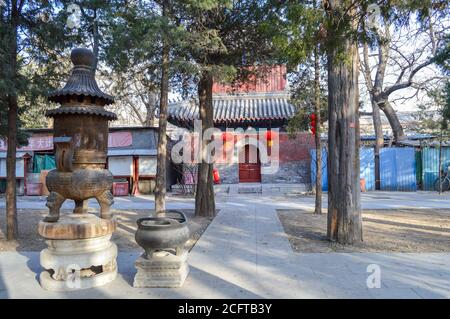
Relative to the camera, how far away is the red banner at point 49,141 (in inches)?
707

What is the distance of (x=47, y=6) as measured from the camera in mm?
7660

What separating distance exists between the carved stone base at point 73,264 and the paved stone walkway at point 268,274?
13 cm

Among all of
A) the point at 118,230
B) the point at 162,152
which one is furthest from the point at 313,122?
the point at 118,230

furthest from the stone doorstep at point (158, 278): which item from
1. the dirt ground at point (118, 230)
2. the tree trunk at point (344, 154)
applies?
the tree trunk at point (344, 154)

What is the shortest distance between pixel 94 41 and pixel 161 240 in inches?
204

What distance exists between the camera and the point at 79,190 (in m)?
4.76

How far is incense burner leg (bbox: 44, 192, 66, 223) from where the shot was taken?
15.5ft

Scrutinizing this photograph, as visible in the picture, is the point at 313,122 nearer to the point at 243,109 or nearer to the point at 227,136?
the point at 227,136

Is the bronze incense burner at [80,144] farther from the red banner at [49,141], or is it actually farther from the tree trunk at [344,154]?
the red banner at [49,141]

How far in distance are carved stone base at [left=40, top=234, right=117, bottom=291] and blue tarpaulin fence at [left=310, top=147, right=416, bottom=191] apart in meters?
14.5

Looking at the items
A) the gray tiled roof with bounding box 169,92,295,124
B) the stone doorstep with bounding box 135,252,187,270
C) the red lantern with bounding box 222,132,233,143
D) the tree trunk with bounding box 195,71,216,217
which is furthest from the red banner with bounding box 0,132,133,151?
the stone doorstep with bounding box 135,252,187,270

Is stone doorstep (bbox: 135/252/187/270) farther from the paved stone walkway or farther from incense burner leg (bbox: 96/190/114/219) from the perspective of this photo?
incense burner leg (bbox: 96/190/114/219)

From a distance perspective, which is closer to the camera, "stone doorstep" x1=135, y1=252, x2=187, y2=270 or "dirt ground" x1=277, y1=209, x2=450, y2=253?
"stone doorstep" x1=135, y1=252, x2=187, y2=270

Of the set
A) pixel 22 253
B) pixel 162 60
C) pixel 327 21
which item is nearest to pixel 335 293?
pixel 327 21
